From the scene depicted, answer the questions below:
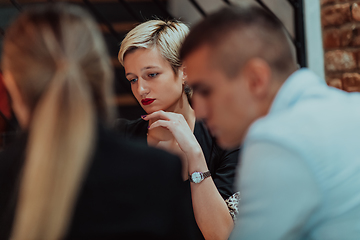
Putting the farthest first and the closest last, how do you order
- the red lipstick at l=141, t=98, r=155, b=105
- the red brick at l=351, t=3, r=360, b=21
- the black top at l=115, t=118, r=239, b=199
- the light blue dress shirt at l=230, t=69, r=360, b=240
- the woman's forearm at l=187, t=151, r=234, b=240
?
1. the red brick at l=351, t=3, r=360, b=21
2. the red lipstick at l=141, t=98, r=155, b=105
3. the black top at l=115, t=118, r=239, b=199
4. the woman's forearm at l=187, t=151, r=234, b=240
5. the light blue dress shirt at l=230, t=69, r=360, b=240

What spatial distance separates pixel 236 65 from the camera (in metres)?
0.79

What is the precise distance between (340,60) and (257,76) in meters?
1.35

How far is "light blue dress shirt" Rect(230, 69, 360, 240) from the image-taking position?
61 cm

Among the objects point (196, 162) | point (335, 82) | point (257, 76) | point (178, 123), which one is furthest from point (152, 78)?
point (335, 82)

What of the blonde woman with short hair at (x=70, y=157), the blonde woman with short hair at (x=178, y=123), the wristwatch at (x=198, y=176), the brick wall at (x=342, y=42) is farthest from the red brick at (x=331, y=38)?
the blonde woman with short hair at (x=70, y=157)

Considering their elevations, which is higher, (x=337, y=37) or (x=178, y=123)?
(x=337, y=37)

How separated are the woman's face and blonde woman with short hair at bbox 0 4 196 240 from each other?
1.87 feet

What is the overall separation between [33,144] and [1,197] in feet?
0.56

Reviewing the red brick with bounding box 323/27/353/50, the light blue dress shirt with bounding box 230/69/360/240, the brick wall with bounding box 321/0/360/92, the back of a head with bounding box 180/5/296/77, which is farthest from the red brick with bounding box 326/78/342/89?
the light blue dress shirt with bounding box 230/69/360/240

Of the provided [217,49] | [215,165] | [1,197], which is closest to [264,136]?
[217,49]

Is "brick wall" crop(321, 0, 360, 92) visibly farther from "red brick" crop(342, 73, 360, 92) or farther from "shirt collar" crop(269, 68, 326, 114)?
"shirt collar" crop(269, 68, 326, 114)

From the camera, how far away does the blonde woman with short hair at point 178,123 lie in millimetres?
1137

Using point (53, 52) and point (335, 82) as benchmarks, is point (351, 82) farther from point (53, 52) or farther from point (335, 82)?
point (53, 52)

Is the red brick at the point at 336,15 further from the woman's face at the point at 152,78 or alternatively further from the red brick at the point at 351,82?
the woman's face at the point at 152,78
